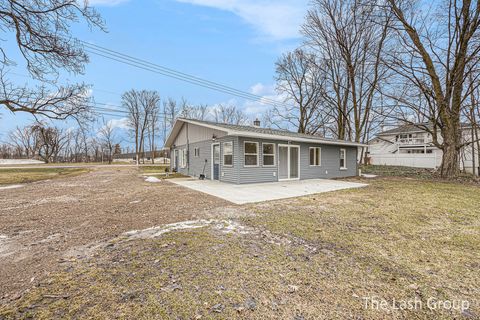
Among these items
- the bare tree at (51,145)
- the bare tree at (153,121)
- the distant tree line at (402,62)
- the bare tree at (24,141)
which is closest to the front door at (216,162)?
the distant tree line at (402,62)

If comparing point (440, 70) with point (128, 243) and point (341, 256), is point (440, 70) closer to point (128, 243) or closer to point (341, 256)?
point (341, 256)

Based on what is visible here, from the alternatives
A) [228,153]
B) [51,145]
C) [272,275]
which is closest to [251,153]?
[228,153]

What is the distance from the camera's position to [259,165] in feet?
37.3

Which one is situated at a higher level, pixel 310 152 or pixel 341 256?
pixel 310 152

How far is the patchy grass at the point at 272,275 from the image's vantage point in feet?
6.63

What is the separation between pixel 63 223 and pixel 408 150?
1370 inches

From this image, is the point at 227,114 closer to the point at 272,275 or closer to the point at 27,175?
the point at 27,175

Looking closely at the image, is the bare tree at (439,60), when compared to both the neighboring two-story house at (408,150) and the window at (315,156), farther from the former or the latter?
the neighboring two-story house at (408,150)

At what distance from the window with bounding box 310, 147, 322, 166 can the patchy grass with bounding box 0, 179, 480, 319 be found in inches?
374

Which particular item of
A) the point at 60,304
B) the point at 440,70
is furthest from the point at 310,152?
the point at 60,304

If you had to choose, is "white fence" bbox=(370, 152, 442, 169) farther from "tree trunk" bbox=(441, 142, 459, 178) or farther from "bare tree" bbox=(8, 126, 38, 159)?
"bare tree" bbox=(8, 126, 38, 159)

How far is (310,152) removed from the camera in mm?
13852

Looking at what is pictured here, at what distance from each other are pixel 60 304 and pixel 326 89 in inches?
948

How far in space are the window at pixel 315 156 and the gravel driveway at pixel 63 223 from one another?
8.51m
